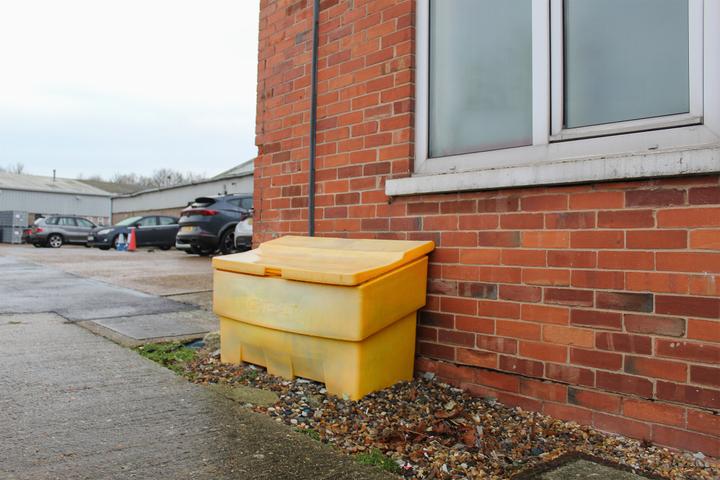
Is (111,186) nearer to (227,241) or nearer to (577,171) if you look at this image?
(227,241)

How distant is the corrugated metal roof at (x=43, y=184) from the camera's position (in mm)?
42469

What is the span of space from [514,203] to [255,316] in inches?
60.8

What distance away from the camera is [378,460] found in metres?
2.19

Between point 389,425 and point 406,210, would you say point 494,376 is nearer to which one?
point 389,425

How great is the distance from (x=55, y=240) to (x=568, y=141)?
24.0m

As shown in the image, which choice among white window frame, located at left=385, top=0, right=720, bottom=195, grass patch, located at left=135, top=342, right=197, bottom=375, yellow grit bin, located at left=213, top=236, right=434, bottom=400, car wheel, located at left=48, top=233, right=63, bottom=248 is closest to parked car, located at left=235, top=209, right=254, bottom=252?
grass patch, located at left=135, top=342, right=197, bottom=375

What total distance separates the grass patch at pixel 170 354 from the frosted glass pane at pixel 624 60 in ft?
8.88

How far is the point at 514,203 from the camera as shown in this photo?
276 cm

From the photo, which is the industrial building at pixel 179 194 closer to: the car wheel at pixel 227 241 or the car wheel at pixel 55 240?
the car wheel at pixel 55 240

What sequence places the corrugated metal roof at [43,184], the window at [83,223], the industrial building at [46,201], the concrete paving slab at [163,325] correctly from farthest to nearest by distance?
the corrugated metal roof at [43,184]
the industrial building at [46,201]
the window at [83,223]
the concrete paving slab at [163,325]

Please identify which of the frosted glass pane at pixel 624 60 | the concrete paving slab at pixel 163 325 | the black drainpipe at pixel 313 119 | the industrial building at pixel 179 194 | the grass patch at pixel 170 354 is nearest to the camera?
the frosted glass pane at pixel 624 60

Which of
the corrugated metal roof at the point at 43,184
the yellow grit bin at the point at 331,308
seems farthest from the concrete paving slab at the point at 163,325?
the corrugated metal roof at the point at 43,184

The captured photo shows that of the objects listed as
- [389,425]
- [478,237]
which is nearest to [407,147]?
[478,237]

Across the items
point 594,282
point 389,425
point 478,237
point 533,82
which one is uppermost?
point 533,82
